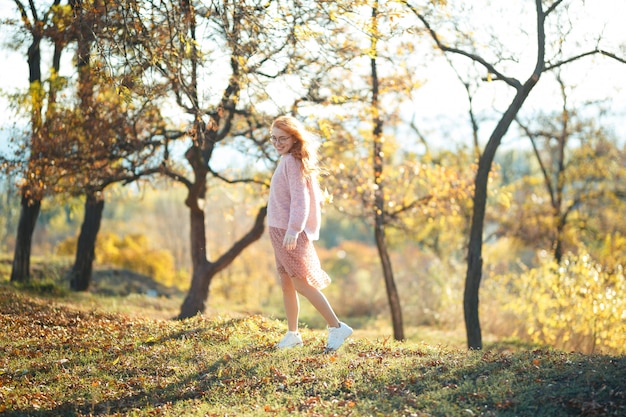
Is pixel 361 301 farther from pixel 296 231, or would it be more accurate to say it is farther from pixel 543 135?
pixel 296 231

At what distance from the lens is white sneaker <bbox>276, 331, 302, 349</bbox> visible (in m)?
6.36

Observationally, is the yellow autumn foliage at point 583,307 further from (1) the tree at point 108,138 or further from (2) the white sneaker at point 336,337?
(1) the tree at point 108,138

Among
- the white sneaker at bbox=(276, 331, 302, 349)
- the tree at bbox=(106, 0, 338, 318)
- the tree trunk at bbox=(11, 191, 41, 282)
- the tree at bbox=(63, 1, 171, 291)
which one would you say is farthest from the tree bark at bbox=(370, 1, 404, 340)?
the tree trunk at bbox=(11, 191, 41, 282)

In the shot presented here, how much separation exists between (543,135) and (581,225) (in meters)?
3.08

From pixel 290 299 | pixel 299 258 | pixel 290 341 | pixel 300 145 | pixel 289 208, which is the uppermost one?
pixel 300 145

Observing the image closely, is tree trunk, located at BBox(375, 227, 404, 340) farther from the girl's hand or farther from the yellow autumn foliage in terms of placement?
the girl's hand

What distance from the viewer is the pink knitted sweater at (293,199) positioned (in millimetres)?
5844

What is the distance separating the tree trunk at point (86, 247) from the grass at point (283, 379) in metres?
6.14

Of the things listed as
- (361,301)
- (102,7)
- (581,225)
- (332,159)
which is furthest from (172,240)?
(102,7)

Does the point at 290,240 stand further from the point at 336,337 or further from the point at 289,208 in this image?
A: the point at 336,337

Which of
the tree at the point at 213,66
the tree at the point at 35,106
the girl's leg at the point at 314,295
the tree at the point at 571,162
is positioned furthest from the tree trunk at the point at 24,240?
the tree at the point at 571,162

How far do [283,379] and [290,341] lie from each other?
1.01 meters

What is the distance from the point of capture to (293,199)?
5863mm

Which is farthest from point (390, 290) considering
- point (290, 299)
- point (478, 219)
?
point (290, 299)
